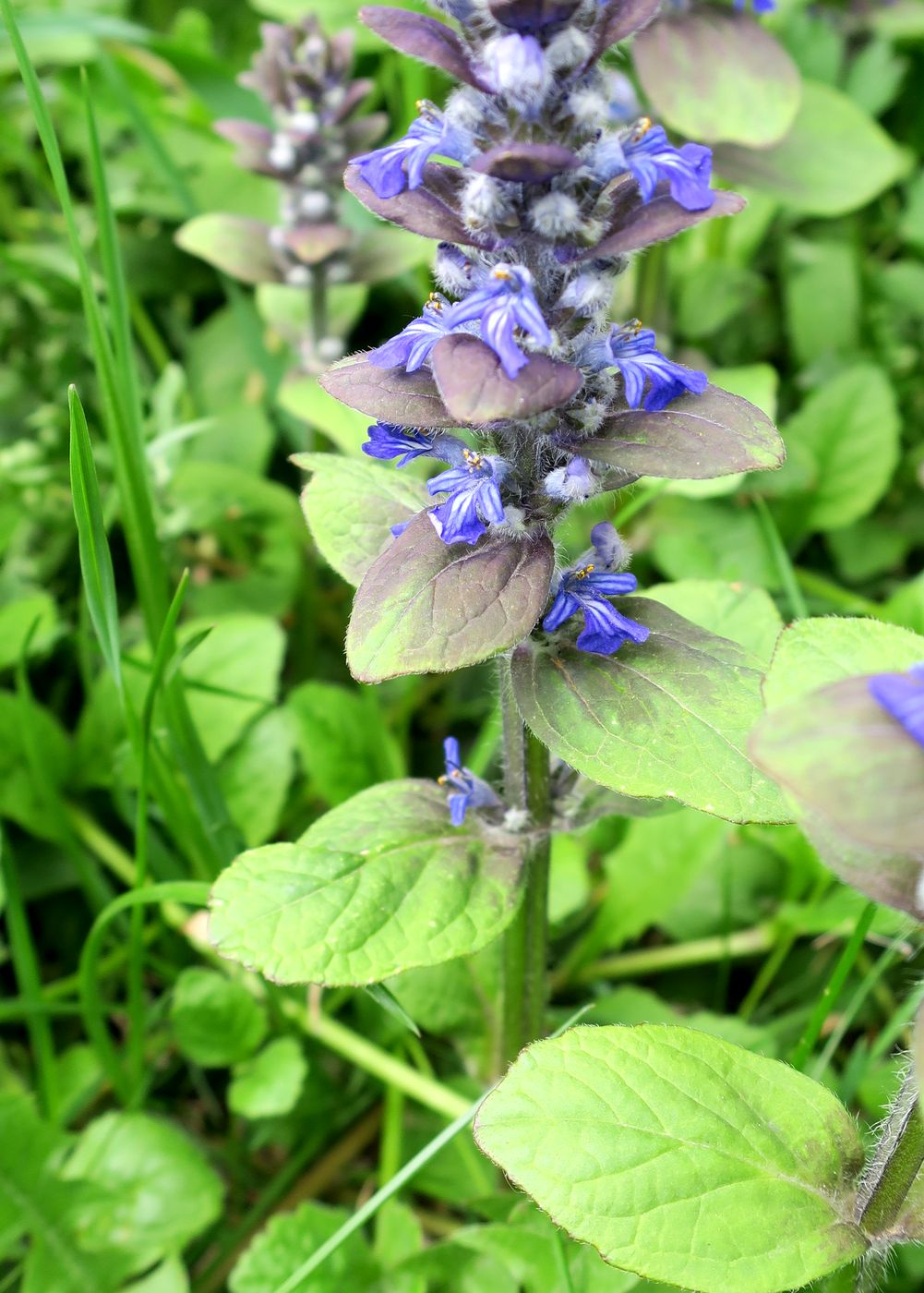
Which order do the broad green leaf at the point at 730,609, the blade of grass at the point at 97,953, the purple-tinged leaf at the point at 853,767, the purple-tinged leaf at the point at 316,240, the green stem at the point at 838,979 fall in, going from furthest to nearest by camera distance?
the purple-tinged leaf at the point at 316,240 → the broad green leaf at the point at 730,609 → the blade of grass at the point at 97,953 → the green stem at the point at 838,979 → the purple-tinged leaf at the point at 853,767

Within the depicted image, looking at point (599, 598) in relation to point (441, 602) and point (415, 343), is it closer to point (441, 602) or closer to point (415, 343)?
point (441, 602)

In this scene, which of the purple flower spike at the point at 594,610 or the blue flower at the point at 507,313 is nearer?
the blue flower at the point at 507,313

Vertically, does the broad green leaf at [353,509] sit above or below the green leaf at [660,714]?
above

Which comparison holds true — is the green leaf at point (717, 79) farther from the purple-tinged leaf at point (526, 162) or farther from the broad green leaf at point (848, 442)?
the purple-tinged leaf at point (526, 162)

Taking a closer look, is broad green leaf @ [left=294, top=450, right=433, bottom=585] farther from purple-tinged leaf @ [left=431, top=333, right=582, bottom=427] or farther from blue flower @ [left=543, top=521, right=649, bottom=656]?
purple-tinged leaf @ [left=431, top=333, right=582, bottom=427]

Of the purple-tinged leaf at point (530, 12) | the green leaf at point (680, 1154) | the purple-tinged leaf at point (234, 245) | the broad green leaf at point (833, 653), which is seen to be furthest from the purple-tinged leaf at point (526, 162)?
the purple-tinged leaf at point (234, 245)

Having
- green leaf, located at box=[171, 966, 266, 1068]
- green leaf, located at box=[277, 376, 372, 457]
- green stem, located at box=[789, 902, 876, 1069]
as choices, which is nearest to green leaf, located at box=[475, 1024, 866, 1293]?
green stem, located at box=[789, 902, 876, 1069]

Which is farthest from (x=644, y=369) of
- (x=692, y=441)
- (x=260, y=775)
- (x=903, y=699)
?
(x=260, y=775)
